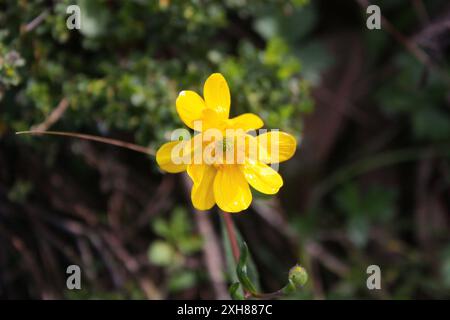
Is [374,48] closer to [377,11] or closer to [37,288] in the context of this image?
[377,11]

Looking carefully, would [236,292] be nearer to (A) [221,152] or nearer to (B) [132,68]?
(A) [221,152]

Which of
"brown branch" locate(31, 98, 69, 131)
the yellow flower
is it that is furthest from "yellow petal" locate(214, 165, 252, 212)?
"brown branch" locate(31, 98, 69, 131)

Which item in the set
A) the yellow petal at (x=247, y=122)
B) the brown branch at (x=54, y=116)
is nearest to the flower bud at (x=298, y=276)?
the yellow petal at (x=247, y=122)

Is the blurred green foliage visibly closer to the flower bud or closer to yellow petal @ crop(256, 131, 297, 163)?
yellow petal @ crop(256, 131, 297, 163)

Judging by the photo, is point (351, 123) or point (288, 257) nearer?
point (288, 257)
